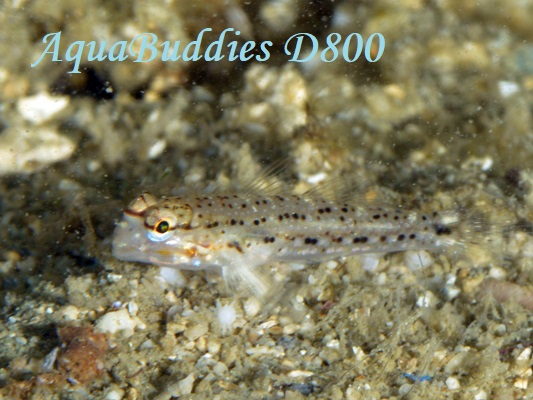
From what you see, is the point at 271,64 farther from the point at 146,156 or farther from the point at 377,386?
the point at 377,386

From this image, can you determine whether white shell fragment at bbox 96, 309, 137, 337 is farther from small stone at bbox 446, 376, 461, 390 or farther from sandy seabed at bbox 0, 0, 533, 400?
small stone at bbox 446, 376, 461, 390

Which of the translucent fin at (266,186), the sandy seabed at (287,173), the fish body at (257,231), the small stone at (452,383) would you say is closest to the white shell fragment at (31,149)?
the sandy seabed at (287,173)

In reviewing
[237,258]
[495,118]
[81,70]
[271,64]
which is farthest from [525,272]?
[81,70]

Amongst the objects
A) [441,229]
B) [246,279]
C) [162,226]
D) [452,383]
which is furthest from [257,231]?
[452,383]

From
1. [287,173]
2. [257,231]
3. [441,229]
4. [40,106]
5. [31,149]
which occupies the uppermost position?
[40,106]

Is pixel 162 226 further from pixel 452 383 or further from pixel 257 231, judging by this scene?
pixel 452 383
